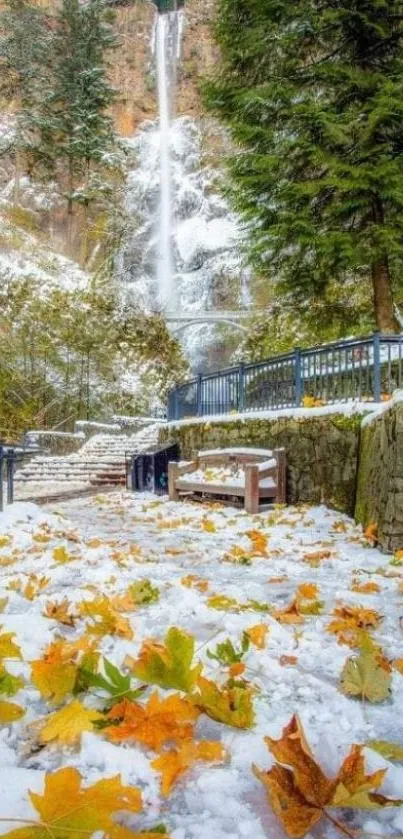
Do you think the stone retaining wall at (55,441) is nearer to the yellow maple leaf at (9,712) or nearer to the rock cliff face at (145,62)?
the yellow maple leaf at (9,712)

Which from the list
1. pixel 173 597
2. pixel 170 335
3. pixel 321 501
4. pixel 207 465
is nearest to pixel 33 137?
pixel 170 335

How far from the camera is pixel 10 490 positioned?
698cm

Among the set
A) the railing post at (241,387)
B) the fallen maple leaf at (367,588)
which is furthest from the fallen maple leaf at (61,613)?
the railing post at (241,387)

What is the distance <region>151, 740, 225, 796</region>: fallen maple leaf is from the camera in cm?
111

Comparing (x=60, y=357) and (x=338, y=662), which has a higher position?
(x=60, y=357)

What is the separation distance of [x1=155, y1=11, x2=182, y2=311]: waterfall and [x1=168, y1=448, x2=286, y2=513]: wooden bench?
85.9ft

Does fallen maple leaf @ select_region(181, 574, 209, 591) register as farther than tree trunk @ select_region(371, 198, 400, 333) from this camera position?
No

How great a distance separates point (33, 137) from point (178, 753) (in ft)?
145

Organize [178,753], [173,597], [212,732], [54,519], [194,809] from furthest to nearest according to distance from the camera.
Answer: [54,519], [173,597], [212,732], [178,753], [194,809]

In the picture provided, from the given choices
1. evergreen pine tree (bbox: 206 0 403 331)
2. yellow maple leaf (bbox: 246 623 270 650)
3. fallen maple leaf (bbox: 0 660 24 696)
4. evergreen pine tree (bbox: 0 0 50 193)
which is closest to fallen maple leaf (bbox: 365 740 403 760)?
yellow maple leaf (bbox: 246 623 270 650)

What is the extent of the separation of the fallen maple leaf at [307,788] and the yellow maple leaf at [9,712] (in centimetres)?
68

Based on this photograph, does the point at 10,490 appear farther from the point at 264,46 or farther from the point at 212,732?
the point at 264,46

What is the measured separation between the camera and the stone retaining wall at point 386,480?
417cm

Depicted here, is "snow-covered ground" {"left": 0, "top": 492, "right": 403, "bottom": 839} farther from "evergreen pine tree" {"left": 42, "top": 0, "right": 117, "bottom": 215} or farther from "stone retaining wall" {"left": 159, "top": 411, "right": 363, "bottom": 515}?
"evergreen pine tree" {"left": 42, "top": 0, "right": 117, "bottom": 215}
